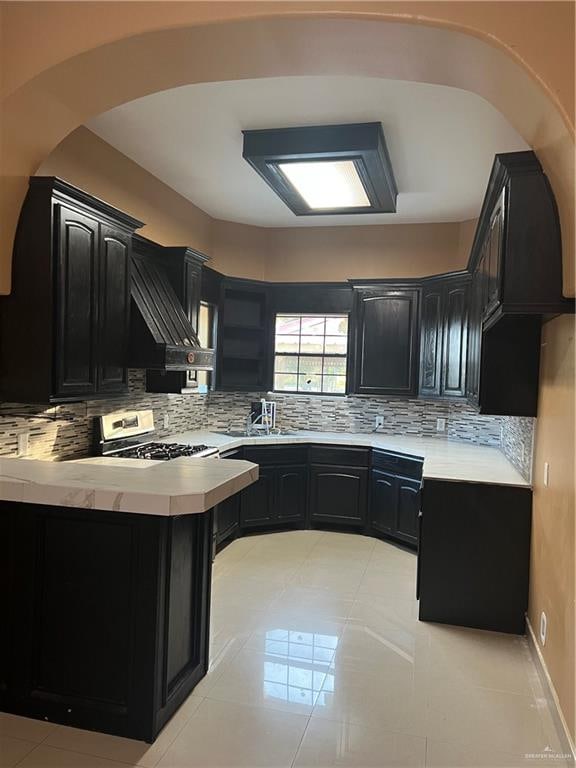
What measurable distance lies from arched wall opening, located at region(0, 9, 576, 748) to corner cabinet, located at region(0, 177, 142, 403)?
111 millimetres

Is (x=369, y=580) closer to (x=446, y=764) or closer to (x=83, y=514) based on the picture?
(x=446, y=764)

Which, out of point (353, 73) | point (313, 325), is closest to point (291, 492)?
point (313, 325)

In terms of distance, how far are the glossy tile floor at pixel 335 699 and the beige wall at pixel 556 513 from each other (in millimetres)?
292

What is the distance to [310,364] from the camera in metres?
5.91

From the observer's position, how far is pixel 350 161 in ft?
11.8

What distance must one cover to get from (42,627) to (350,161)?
3153 mm

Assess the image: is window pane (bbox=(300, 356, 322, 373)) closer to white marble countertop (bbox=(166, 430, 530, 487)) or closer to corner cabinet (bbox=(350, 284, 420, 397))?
corner cabinet (bbox=(350, 284, 420, 397))

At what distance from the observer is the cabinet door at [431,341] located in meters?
5.04

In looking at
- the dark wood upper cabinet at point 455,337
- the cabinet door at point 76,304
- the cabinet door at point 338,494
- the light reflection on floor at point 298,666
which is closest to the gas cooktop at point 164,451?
the cabinet door at point 76,304

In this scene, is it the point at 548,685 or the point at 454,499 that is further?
the point at 454,499

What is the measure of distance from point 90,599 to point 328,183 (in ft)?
10.2

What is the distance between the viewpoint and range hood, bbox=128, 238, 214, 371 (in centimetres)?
358

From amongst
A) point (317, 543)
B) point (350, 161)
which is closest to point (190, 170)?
point (350, 161)

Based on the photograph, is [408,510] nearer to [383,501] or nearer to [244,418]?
[383,501]
